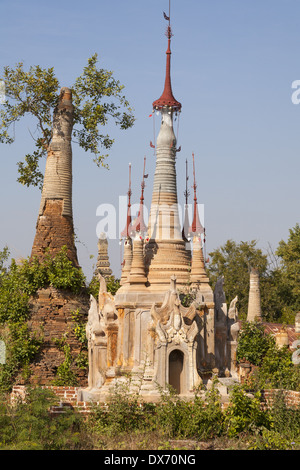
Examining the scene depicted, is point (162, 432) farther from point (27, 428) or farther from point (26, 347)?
point (26, 347)

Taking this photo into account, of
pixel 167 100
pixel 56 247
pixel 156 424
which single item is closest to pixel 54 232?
pixel 56 247

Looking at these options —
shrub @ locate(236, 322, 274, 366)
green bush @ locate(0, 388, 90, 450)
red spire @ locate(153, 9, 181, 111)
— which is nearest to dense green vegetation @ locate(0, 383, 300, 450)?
green bush @ locate(0, 388, 90, 450)

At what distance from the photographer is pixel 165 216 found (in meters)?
18.3

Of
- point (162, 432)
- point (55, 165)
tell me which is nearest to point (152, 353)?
point (162, 432)

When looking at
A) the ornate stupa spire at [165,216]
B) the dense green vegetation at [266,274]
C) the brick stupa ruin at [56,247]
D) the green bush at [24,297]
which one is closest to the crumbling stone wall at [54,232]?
the brick stupa ruin at [56,247]

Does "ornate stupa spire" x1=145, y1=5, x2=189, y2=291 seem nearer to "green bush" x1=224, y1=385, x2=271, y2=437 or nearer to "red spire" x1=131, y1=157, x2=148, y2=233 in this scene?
"red spire" x1=131, y1=157, x2=148, y2=233

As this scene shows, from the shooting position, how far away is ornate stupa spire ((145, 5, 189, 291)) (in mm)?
17797

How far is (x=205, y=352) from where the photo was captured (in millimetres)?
17203

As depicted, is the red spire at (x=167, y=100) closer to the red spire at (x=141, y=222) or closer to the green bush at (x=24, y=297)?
the red spire at (x=141, y=222)

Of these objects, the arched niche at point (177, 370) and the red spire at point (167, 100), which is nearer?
the arched niche at point (177, 370)

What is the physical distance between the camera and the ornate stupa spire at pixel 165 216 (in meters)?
17.8
